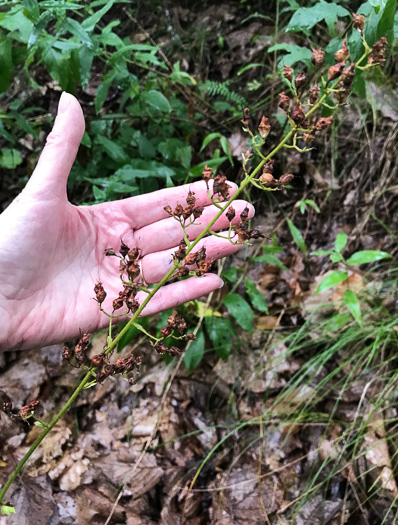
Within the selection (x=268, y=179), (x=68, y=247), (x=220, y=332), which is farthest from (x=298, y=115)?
(x=220, y=332)

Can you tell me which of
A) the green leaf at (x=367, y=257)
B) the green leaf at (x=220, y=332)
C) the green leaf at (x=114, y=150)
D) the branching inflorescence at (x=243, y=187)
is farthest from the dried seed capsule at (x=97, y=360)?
the green leaf at (x=114, y=150)

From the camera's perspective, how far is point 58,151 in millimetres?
1875

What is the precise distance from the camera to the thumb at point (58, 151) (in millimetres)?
1872

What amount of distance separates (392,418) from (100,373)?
1926mm

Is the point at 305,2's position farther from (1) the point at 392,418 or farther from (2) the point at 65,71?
(1) the point at 392,418

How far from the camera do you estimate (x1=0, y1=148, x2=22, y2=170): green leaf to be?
10.9ft

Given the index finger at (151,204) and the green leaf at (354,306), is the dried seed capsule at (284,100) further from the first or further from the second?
the green leaf at (354,306)

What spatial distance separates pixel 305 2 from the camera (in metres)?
3.53

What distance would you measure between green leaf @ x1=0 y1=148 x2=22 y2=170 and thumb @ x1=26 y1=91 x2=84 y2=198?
1.67 m

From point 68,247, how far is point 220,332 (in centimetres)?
112

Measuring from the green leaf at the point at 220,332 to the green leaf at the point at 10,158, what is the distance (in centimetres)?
208

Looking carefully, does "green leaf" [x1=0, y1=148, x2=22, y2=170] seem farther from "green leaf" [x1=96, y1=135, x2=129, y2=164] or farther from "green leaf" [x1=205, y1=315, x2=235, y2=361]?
"green leaf" [x1=205, y1=315, x2=235, y2=361]

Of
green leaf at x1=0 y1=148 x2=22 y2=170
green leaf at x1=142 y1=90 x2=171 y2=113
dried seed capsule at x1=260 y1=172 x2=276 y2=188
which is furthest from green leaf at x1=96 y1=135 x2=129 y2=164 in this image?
dried seed capsule at x1=260 y1=172 x2=276 y2=188

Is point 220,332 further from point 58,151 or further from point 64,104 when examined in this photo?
point 64,104
